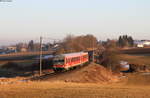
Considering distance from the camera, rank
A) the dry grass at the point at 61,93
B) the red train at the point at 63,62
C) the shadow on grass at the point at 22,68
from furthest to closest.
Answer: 1. the shadow on grass at the point at 22,68
2. the red train at the point at 63,62
3. the dry grass at the point at 61,93

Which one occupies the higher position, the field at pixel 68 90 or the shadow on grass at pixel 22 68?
the field at pixel 68 90

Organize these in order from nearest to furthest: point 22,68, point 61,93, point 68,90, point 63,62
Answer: point 61,93
point 68,90
point 63,62
point 22,68

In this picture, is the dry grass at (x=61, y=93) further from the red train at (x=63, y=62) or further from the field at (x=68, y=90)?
the red train at (x=63, y=62)

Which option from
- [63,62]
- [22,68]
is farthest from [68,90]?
[22,68]

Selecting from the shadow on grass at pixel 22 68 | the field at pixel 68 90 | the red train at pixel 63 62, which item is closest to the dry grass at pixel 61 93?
the field at pixel 68 90

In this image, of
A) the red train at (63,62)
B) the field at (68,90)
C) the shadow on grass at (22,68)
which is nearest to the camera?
the field at (68,90)

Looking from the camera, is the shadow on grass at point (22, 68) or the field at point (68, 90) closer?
the field at point (68, 90)

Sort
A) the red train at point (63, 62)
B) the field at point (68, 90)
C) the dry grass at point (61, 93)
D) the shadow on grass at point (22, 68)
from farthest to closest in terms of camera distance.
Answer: the shadow on grass at point (22, 68) → the red train at point (63, 62) → the field at point (68, 90) → the dry grass at point (61, 93)

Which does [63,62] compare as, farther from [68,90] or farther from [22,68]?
[22,68]

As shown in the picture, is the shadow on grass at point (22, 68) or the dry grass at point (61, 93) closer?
the dry grass at point (61, 93)

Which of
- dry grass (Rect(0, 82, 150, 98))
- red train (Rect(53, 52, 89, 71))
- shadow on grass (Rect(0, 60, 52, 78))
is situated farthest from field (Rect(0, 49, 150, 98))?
shadow on grass (Rect(0, 60, 52, 78))

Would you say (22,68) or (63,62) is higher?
(63,62)

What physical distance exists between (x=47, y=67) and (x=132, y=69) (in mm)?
27834

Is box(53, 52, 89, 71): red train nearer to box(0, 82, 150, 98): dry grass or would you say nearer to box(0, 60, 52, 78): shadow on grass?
box(0, 60, 52, 78): shadow on grass
